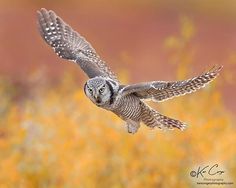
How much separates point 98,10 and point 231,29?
3.36 m

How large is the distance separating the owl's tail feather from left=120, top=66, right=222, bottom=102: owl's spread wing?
15.2 inches

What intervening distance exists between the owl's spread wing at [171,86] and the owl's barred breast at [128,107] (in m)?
0.08

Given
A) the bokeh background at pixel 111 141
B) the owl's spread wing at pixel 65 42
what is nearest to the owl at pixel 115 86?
the owl's spread wing at pixel 65 42

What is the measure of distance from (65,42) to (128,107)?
57.2 inches

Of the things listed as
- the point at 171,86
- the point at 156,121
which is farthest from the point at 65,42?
the point at 171,86

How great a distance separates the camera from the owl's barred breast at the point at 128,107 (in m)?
8.00

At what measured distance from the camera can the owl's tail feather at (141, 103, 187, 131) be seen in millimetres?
8414

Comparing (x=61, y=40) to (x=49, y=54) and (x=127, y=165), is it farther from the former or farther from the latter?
(x=49, y=54)

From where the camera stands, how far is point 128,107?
811cm

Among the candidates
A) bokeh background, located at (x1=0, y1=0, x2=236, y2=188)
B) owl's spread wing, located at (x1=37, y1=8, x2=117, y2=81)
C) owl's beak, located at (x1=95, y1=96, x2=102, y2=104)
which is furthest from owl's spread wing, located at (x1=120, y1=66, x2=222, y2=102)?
bokeh background, located at (x1=0, y1=0, x2=236, y2=188)

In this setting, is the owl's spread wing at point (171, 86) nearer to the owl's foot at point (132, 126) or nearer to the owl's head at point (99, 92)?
the owl's head at point (99, 92)

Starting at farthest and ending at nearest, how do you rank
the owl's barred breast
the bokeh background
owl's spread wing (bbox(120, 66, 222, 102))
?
the bokeh background < the owl's barred breast < owl's spread wing (bbox(120, 66, 222, 102))

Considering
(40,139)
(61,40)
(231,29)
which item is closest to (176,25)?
(231,29)

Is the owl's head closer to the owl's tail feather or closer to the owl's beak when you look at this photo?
the owl's beak
